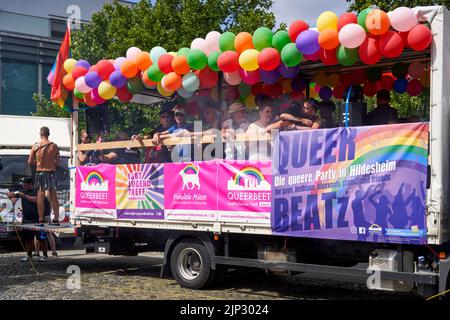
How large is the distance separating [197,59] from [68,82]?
268 cm

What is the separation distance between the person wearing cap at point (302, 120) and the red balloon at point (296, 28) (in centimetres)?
107

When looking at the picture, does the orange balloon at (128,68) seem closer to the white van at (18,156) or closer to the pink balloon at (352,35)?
the pink balloon at (352,35)

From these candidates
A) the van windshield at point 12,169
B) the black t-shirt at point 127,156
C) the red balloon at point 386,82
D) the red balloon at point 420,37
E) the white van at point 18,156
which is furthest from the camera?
the van windshield at point 12,169

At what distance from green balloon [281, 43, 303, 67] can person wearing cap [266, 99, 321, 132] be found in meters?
0.75

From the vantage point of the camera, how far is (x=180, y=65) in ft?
26.1

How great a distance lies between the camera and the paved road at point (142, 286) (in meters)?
7.90

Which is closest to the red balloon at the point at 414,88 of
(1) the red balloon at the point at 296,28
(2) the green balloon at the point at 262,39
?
(1) the red balloon at the point at 296,28
